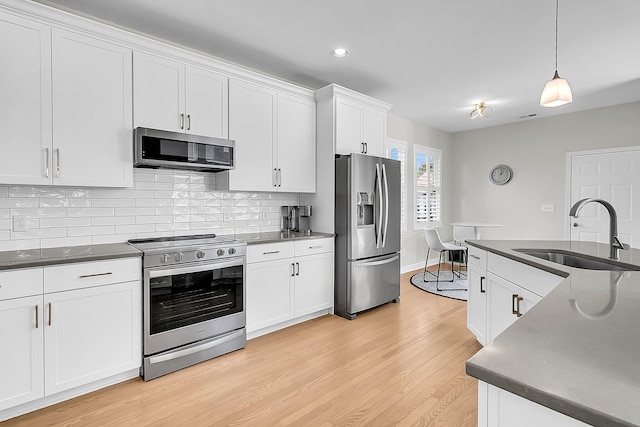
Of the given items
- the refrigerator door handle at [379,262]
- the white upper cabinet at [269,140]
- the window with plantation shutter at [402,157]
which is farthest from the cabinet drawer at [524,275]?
the window with plantation shutter at [402,157]

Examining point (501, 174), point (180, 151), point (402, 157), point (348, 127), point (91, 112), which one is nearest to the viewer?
point (91, 112)

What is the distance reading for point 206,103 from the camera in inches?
120

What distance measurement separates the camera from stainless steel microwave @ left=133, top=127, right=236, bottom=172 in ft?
8.53

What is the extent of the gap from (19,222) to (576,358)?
3.17 meters

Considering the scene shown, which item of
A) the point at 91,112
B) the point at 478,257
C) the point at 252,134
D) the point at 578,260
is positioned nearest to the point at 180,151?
the point at 91,112

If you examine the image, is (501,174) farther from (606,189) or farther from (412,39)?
(412,39)

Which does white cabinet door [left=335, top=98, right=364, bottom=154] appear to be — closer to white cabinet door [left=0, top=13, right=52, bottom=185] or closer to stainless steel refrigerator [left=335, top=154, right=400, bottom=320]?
stainless steel refrigerator [left=335, top=154, right=400, bottom=320]

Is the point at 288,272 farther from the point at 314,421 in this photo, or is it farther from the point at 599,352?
the point at 599,352

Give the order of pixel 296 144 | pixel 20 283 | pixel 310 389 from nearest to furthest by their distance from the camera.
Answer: pixel 20 283
pixel 310 389
pixel 296 144

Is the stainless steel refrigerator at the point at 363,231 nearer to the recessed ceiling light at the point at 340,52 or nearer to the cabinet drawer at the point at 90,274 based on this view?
the recessed ceiling light at the point at 340,52

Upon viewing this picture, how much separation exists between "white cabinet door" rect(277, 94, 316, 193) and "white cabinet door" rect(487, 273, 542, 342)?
2.09 meters

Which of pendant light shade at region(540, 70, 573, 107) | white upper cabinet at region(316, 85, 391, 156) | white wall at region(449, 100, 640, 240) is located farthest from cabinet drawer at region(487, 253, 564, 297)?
white wall at region(449, 100, 640, 240)

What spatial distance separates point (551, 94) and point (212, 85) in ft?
8.77

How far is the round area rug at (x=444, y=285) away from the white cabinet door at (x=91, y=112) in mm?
3941
